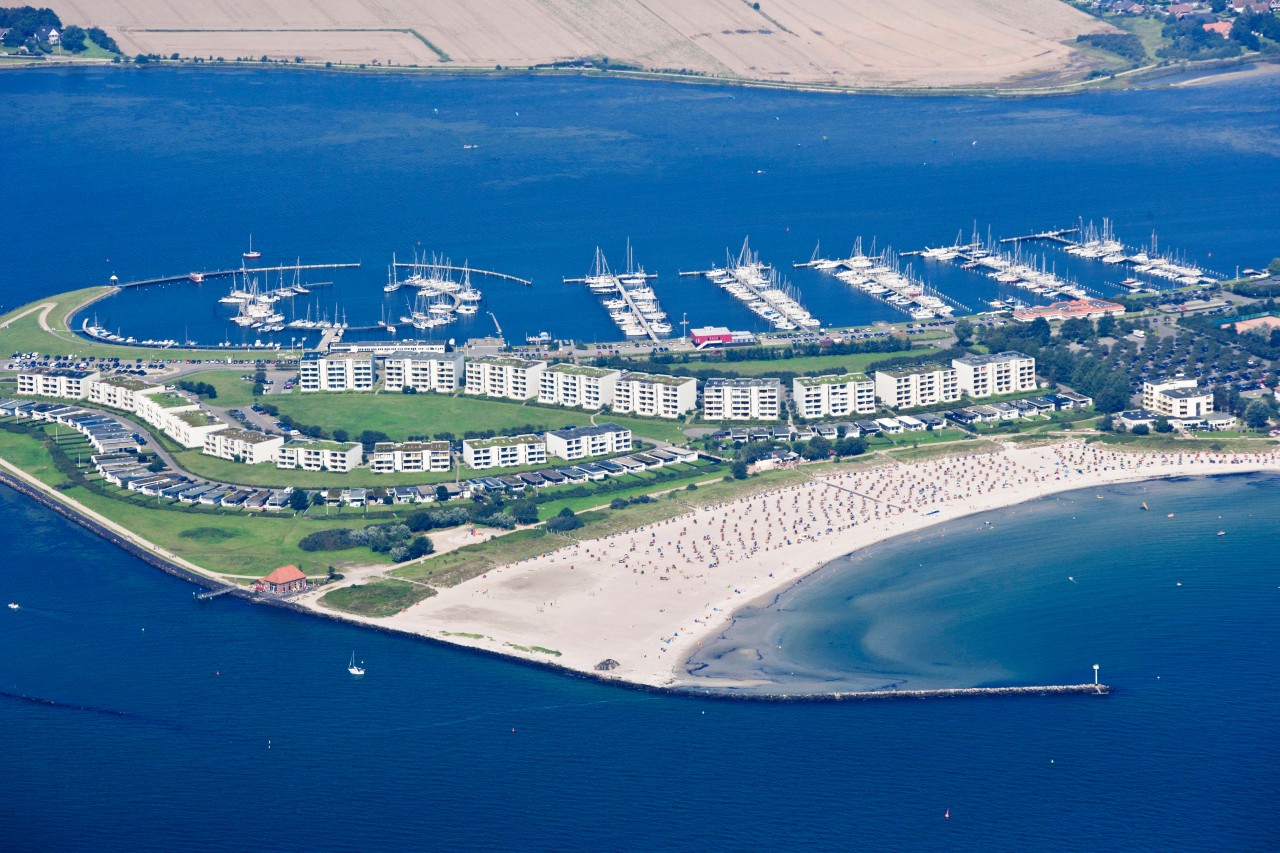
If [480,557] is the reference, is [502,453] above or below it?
above

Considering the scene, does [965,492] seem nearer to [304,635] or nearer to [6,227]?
[304,635]

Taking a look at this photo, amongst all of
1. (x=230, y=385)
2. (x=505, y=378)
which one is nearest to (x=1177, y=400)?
(x=505, y=378)

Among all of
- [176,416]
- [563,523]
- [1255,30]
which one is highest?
[1255,30]

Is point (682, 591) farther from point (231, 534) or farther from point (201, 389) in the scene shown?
point (201, 389)

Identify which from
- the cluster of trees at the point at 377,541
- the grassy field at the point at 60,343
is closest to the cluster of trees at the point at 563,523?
the cluster of trees at the point at 377,541

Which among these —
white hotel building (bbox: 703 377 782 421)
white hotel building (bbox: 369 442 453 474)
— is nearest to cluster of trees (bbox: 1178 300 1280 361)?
white hotel building (bbox: 703 377 782 421)
